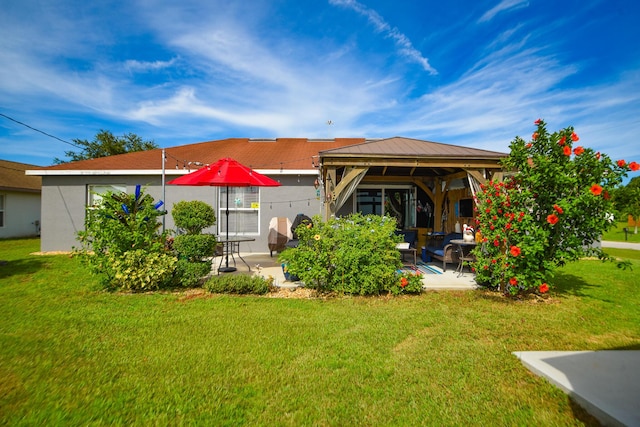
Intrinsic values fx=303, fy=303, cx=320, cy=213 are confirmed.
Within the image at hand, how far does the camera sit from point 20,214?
1698 cm

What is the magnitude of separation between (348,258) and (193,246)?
9.68ft

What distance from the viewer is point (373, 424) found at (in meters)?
2.15

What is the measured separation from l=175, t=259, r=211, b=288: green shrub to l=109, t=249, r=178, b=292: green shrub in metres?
0.15

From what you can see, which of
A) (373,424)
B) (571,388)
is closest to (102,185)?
(373,424)

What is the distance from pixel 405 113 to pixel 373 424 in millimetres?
15951

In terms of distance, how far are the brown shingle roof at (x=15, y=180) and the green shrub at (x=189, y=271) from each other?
16.5 meters

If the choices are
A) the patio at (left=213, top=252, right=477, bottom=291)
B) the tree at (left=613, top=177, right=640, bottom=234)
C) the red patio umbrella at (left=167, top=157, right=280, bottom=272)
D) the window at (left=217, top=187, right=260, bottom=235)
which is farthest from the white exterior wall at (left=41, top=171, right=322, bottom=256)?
the tree at (left=613, top=177, right=640, bottom=234)

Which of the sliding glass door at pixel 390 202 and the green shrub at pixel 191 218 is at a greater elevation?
the sliding glass door at pixel 390 202

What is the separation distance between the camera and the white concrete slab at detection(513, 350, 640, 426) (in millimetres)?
2171

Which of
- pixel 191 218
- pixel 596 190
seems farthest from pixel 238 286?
pixel 596 190

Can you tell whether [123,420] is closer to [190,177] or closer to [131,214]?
[131,214]

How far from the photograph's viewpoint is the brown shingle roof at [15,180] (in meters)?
16.2

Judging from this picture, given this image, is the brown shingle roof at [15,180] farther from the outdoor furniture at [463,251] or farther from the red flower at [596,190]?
the red flower at [596,190]

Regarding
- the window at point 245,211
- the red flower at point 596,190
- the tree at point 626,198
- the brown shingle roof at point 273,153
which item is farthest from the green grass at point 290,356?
the window at point 245,211
